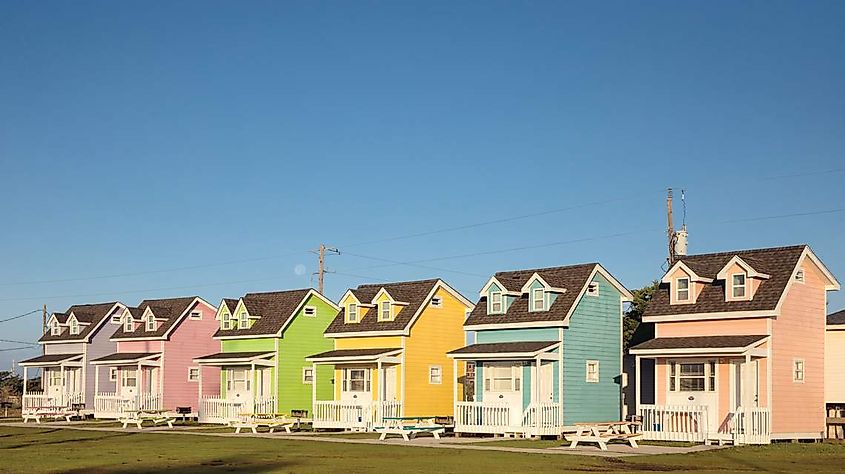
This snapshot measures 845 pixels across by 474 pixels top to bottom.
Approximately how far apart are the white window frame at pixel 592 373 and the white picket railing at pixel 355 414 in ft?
27.5

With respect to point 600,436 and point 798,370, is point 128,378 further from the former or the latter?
point 798,370

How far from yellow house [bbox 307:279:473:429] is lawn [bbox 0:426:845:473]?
29.9 feet

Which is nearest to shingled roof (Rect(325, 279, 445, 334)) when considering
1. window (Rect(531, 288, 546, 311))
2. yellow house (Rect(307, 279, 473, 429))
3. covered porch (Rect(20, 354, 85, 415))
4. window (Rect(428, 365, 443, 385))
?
yellow house (Rect(307, 279, 473, 429))

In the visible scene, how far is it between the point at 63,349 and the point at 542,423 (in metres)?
35.5

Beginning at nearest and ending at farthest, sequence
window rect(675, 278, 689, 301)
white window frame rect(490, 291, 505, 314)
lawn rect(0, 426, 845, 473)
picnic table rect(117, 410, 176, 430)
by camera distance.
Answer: lawn rect(0, 426, 845, 473), window rect(675, 278, 689, 301), white window frame rect(490, 291, 505, 314), picnic table rect(117, 410, 176, 430)

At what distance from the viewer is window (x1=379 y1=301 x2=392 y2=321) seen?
4650 cm


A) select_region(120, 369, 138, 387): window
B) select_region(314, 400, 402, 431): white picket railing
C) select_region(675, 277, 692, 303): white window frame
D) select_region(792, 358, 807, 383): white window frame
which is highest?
select_region(675, 277, 692, 303): white window frame

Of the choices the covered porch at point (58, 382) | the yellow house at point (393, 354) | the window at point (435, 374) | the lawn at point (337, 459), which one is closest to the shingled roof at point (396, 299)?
the yellow house at point (393, 354)

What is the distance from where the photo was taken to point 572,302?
3931cm

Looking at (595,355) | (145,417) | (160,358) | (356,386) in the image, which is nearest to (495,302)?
(595,355)

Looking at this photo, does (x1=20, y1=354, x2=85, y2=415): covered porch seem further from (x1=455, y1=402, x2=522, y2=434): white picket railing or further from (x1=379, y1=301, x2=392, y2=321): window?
(x1=455, y1=402, x2=522, y2=434): white picket railing

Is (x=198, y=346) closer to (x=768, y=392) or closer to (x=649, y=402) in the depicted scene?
(x=649, y=402)

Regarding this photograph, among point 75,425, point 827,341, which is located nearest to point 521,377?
point 827,341

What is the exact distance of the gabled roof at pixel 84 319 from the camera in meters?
61.9
